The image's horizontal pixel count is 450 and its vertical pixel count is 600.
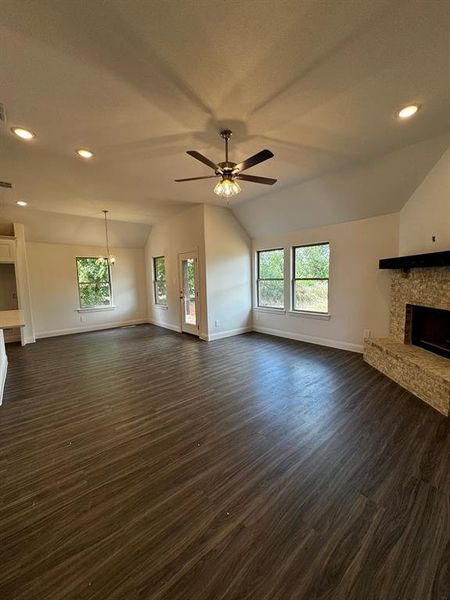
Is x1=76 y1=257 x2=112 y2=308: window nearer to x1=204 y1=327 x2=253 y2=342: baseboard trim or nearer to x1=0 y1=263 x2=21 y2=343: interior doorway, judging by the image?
x1=0 y1=263 x2=21 y2=343: interior doorway

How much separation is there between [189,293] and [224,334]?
1.38 metres

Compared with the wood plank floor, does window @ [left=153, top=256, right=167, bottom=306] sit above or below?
above

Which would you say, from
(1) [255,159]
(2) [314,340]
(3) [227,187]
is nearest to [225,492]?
(3) [227,187]

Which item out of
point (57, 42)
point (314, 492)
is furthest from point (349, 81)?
point (314, 492)

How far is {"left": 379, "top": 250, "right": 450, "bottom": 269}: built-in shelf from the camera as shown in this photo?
3020 mm

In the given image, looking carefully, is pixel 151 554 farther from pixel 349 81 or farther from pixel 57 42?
pixel 349 81

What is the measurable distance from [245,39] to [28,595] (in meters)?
3.40

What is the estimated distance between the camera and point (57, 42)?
5.57 ft

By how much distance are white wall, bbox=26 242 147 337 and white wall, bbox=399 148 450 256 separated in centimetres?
703

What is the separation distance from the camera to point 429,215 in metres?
3.61

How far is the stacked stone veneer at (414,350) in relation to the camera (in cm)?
282

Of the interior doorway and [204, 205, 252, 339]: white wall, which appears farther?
the interior doorway

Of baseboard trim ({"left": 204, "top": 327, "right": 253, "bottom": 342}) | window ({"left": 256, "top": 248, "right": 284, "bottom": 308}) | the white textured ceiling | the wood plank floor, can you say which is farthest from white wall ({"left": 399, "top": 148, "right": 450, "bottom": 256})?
baseboard trim ({"left": 204, "top": 327, "right": 253, "bottom": 342})

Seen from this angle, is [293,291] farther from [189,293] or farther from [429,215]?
[429,215]
